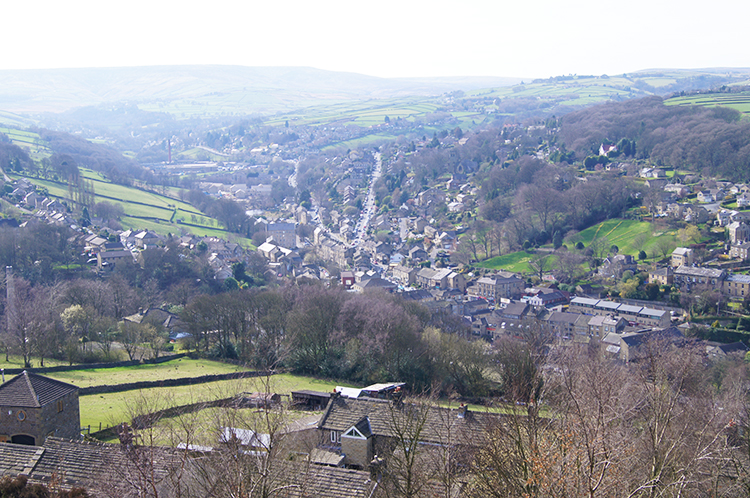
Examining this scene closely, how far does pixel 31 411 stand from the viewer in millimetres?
16875

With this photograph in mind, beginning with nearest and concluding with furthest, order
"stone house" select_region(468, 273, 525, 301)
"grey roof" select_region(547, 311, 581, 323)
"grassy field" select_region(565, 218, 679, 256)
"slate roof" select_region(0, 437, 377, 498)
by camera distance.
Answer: "slate roof" select_region(0, 437, 377, 498)
"grey roof" select_region(547, 311, 581, 323)
"stone house" select_region(468, 273, 525, 301)
"grassy field" select_region(565, 218, 679, 256)

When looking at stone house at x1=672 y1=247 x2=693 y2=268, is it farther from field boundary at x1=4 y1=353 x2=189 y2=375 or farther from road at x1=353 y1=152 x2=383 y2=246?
field boundary at x1=4 y1=353 x2=189 y2=375

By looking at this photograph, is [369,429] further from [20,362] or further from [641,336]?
[641,336]

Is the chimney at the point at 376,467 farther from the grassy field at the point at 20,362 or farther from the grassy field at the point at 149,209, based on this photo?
the grassy field at the point at 149,209

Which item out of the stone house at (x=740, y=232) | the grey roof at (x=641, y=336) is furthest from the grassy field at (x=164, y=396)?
the stone house at (x=740, y=232)

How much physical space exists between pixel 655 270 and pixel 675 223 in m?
10.3

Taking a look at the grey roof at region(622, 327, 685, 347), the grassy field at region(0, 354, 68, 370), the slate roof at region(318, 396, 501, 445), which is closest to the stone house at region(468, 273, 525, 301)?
the grey roof at region(622, 327, 685, 347)

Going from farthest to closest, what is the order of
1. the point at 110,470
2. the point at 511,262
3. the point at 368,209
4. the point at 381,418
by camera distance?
1. the point at 368,209
2. the point at 511,262
3. the point at 381,418
4. the point at 110,470

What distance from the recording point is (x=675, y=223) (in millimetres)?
57438

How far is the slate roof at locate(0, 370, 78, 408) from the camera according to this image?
16.9 meters

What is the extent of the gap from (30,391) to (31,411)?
1.82 feet

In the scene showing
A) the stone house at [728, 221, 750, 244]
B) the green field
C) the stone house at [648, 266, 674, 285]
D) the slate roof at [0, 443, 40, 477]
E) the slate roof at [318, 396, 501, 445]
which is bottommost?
the stone house at [648, 266, 674, 285]

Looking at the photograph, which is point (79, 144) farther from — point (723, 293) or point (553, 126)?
point (723, 293)

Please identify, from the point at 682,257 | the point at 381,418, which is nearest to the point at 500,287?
the point at 682,257
